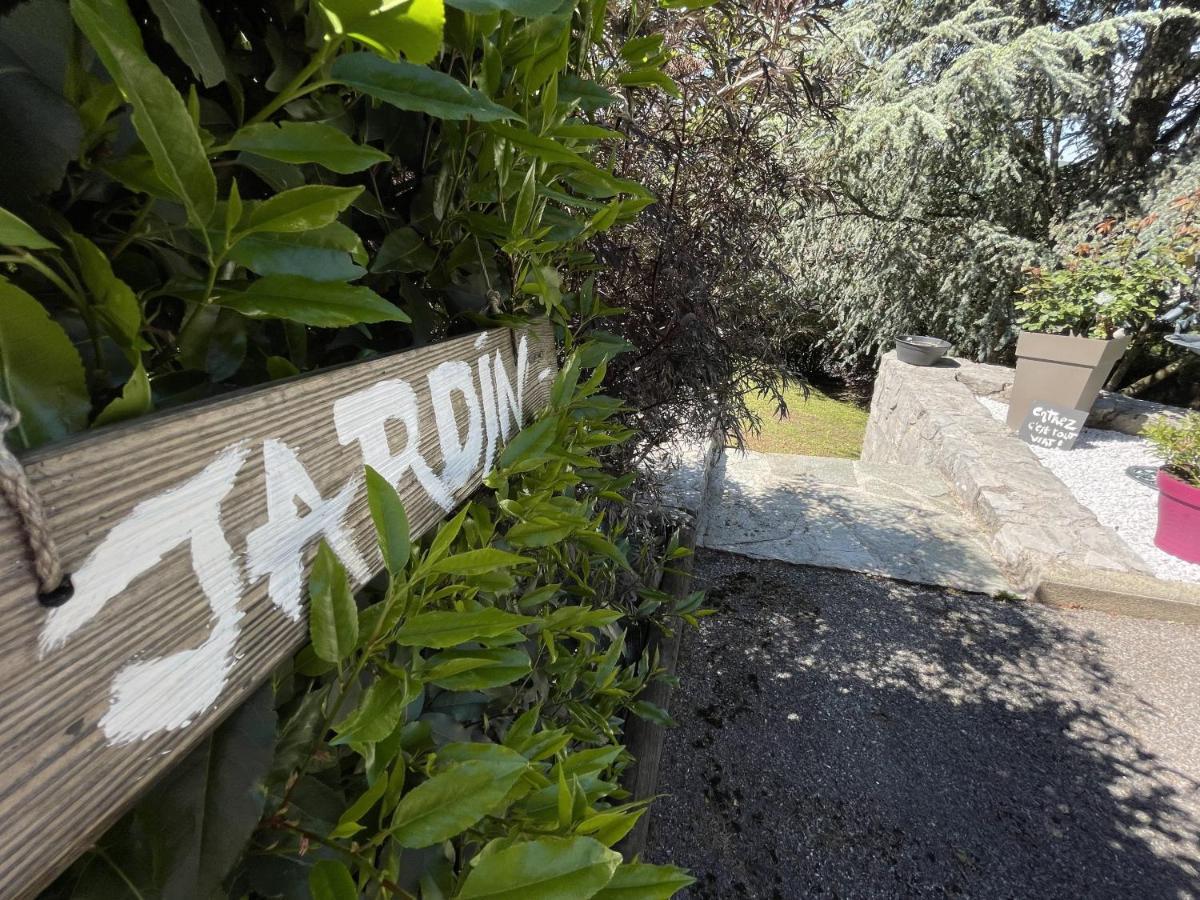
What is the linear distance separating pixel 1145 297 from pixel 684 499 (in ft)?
19.6

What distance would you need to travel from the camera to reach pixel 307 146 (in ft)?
1.29

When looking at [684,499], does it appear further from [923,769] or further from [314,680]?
[314,680]

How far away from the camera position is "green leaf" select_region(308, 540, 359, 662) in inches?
17.1

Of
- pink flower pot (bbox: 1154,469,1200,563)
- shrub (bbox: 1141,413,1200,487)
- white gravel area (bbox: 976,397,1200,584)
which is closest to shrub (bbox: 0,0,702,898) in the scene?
white gravel area (bbox: 976,397,1200,584)

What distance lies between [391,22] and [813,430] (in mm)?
8540

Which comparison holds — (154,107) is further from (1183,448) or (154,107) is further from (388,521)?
(1183,448)

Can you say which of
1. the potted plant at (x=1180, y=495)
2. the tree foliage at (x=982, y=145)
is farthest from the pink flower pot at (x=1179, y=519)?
the tree foliage at (x=982, y=145)

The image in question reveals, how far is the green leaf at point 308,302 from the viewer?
40cm

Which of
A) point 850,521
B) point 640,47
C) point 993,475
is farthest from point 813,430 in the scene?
point 640,47

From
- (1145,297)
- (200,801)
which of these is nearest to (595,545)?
(200,801)

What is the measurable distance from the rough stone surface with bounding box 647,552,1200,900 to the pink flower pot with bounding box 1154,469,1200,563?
0.97 meters

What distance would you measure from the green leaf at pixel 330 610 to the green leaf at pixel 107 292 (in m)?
0.18

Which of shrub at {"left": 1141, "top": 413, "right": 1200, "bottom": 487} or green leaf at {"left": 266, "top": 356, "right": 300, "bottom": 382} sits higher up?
green leaf at {"left": 266, "top": 356, "right": 300, "bottom": 382}

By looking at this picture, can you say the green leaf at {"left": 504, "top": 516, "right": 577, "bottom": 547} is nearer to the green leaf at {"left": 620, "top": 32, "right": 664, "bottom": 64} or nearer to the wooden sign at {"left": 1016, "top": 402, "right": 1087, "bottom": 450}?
the green leaf at {"left": 620, "top": 32, "right": 664, "bottom": 64}
